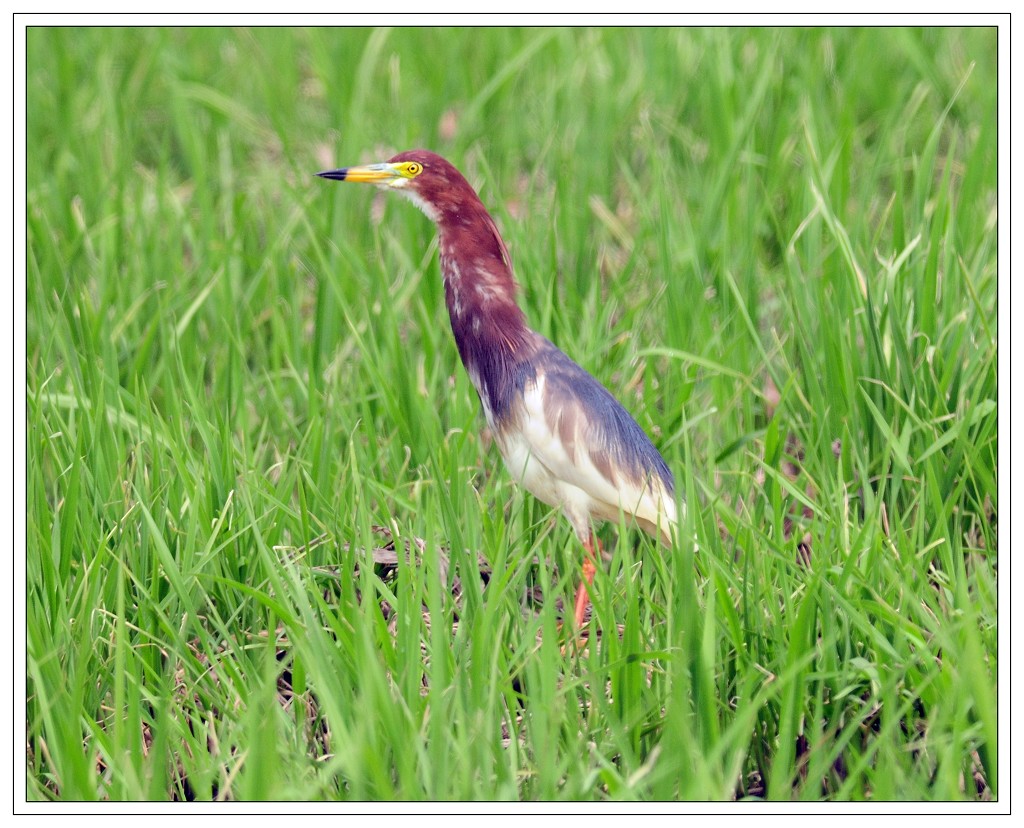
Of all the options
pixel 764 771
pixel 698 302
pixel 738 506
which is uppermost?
pixel 698 302

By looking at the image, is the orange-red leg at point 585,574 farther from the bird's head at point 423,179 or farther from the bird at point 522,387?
the bird's head at point 423,179

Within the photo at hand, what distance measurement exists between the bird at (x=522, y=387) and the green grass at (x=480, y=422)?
5.8 inches

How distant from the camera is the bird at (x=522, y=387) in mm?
3453

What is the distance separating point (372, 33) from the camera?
6.30 meters

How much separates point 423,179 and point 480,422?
3.27 feet

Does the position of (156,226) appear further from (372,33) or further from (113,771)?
(113,771)

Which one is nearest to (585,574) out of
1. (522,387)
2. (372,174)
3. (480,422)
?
(522,387)

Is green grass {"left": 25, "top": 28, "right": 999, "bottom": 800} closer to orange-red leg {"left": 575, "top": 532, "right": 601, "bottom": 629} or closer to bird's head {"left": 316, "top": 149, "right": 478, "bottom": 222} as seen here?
orange-red leg {"left": 575, "top": 532, "right": 601, "bottom": 629}

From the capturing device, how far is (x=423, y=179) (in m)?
3.46

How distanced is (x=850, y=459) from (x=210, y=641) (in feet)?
6.20

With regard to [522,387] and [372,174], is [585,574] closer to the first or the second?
[522,387]

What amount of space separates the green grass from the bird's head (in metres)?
0.59

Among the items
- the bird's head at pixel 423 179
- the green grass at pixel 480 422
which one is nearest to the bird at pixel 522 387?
the bird's head at pixel 423 179
